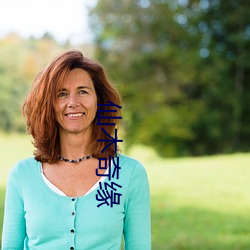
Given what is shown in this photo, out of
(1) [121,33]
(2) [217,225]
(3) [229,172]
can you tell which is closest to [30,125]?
(2) [217,225]

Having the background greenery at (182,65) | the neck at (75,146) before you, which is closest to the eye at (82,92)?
the neck at (75,146)

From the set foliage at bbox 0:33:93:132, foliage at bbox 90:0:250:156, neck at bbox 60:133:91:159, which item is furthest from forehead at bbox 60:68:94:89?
foliage at bbox 0:33:93:132

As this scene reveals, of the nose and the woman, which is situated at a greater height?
the nose

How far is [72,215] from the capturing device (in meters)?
1.47

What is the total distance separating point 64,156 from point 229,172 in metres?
7.38

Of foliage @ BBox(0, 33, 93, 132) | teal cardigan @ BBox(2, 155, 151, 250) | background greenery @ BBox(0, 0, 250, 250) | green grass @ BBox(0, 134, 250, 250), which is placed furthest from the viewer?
foliage @ BBox(0, 33, 93, 132)

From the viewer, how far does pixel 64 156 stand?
5.18 feet

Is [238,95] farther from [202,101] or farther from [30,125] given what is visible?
[30,125]

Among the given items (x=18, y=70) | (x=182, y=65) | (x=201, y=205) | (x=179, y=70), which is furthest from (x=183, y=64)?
(x=201, y=205)

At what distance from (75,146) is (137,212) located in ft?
0.87

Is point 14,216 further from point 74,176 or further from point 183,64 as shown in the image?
point 183,64

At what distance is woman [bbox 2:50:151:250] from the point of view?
4.86ft

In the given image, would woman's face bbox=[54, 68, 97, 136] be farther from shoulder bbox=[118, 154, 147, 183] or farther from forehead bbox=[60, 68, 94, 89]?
shoulder bbox=[118, 154, 147, 183]

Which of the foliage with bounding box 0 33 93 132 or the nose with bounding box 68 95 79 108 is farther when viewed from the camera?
the foliage with bounding box 0 33 93 132
